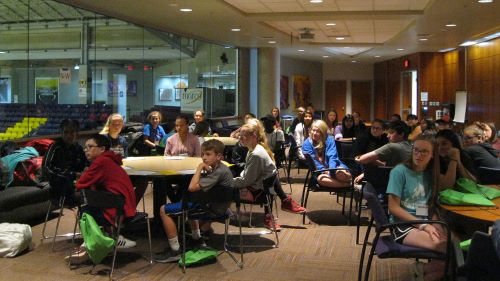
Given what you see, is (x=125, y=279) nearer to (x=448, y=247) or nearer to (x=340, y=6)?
(x=448, y=247)

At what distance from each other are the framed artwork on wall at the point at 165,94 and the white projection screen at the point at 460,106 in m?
7.94

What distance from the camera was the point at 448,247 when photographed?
3.21m

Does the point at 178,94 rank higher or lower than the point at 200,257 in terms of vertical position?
higher

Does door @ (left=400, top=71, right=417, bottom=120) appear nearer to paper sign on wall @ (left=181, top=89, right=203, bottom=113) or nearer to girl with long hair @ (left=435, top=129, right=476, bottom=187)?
paper sign on wall @ (left=181, top=89, right=203, bottom=113)

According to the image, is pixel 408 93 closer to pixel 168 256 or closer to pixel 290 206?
pixel 290 206

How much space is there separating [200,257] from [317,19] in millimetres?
6375

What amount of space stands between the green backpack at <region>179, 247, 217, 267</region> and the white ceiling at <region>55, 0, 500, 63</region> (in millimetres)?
4384

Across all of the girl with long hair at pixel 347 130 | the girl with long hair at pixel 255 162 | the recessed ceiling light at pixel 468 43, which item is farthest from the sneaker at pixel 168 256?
the recessed ceiling light at pixel 468 43

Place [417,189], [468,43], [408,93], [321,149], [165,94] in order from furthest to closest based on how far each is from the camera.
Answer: [408,93] → [468,43] → [165,94] → [321,149] → [417,189]

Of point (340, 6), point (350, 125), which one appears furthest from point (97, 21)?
point (350, 125)

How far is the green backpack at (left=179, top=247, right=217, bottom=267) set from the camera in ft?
14.7

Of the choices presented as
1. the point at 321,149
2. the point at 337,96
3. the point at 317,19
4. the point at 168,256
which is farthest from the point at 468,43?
the point at 168,256

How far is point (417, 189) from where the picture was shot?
363 centimetres

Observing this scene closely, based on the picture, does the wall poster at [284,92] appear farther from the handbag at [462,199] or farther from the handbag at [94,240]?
the handbag at [462,199]
